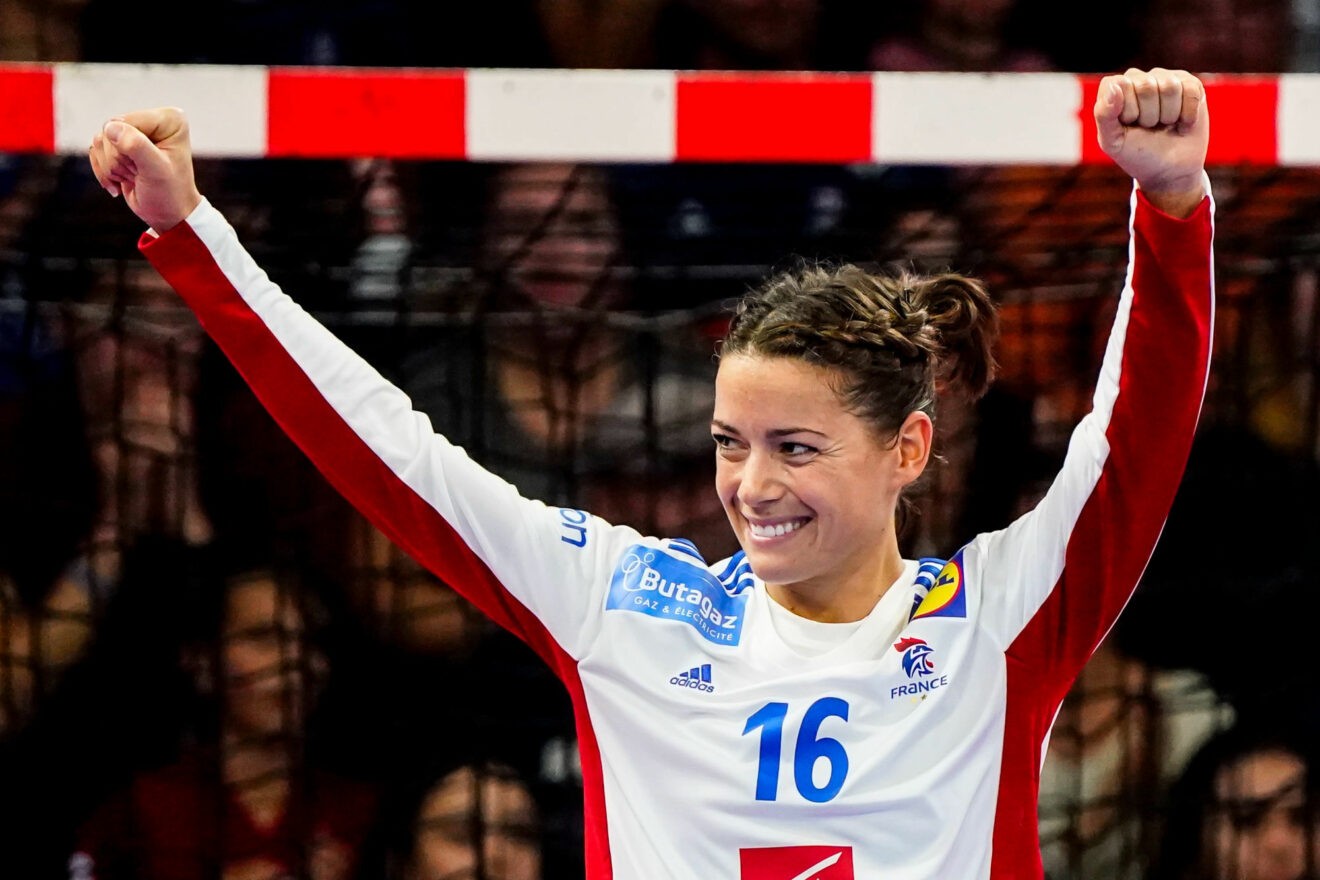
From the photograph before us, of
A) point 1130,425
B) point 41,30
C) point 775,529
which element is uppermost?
point 41,30

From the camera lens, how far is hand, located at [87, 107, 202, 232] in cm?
148

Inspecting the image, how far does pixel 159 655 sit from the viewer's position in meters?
2.69

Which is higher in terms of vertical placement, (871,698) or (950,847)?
(871,698)

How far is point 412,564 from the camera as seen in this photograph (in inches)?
110

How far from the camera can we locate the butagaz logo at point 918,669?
61.6 inches

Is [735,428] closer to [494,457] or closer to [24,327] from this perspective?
[494,457]

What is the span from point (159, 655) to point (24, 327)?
23.8 inches

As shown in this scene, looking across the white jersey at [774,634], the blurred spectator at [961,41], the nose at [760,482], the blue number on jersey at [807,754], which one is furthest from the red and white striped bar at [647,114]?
the blurred spectator at [961,41]

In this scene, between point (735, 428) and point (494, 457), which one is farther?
point (494, 457)

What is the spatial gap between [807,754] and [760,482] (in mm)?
272

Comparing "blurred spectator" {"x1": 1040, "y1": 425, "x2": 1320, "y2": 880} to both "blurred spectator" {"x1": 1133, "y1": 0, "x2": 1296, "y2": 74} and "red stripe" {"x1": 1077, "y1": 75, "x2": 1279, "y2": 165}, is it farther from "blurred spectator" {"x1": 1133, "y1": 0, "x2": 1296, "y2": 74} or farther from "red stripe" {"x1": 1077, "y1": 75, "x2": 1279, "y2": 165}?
"blurred spectator" {"x1": 1133, "y1": 0, "x2": 1296, "y2": 74}

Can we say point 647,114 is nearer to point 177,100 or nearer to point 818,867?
point 177,100

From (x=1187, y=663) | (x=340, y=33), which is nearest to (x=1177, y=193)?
→ (x=1187, y=663)

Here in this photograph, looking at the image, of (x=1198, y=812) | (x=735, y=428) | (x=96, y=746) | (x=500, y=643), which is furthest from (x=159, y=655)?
(x=1198, y=812)
